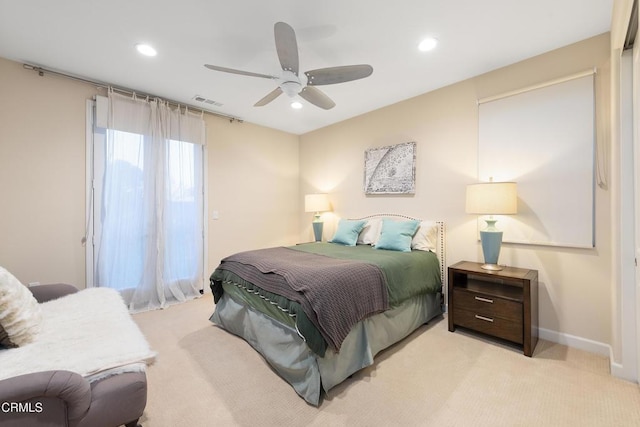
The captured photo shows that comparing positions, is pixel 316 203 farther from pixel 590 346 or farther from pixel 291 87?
pixel 590 346

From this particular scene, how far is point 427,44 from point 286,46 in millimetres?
1313

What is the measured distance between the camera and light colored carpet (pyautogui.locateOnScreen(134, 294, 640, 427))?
5.16ft

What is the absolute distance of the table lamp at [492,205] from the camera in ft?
7.80

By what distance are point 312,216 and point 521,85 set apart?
11.4 ft

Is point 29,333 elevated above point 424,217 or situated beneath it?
situated beneath

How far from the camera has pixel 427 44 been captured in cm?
232

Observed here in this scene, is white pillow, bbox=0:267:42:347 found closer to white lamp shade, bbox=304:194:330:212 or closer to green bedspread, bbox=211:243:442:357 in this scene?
green bedspread, bbox=211:243:442:357

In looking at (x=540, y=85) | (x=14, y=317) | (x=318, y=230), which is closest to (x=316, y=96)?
(x=540, y=85)

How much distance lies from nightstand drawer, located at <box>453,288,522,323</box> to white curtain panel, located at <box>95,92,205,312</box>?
3366 mm

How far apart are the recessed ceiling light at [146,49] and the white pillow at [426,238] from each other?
3.28m

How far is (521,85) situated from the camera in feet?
8.61

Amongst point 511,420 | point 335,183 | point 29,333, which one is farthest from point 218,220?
point 511,420

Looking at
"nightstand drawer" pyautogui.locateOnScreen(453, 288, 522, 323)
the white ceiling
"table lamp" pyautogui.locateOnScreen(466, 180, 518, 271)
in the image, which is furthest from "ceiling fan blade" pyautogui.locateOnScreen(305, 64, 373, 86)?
"nightstand drawer" pyautogui.locateOnScreen(453, 288, 522, 323)

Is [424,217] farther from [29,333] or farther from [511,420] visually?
[29,333]
